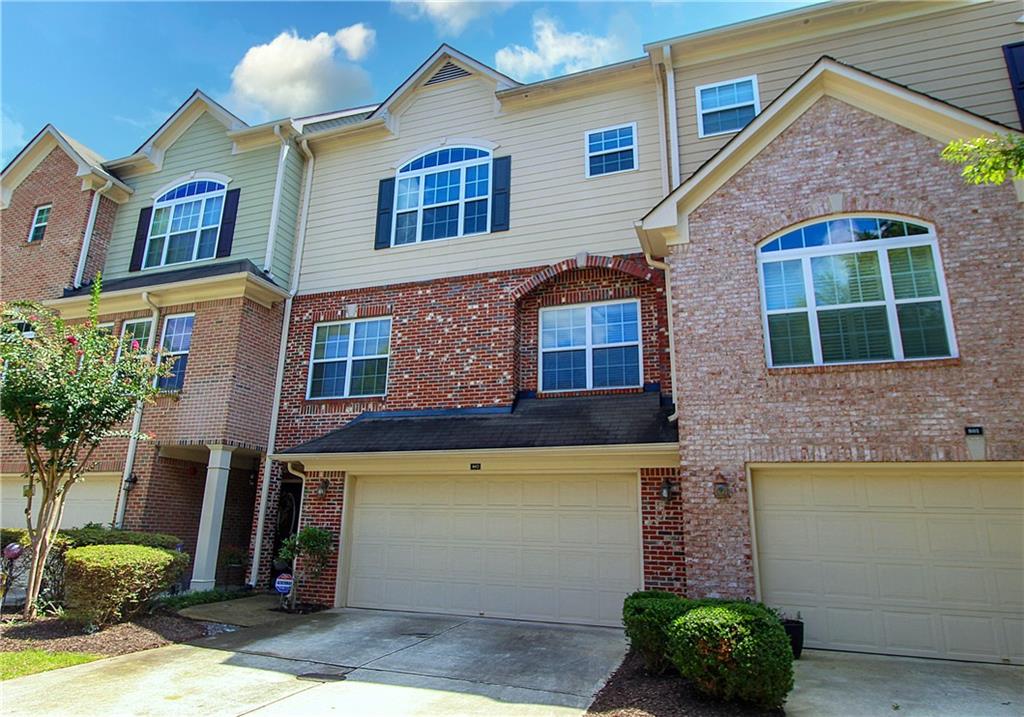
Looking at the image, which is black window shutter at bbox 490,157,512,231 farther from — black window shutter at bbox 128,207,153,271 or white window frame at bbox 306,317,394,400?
black window shutter at bbox 128,207,153,271

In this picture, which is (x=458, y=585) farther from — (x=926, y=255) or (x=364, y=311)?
(x=926, y=255)

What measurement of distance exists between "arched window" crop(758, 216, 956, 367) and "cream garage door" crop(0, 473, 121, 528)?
513 inches

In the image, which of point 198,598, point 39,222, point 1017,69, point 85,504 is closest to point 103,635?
point 198,598

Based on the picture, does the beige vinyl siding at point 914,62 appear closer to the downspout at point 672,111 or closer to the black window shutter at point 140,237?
the downspout at point 672,111

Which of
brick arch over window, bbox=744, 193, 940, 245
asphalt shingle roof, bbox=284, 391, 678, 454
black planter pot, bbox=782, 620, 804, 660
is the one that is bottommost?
black planter pot, bbox=782, 620, 804, 660

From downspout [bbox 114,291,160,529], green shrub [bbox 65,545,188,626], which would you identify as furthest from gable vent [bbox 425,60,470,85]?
green shrub [bbox 65,545,188,626]

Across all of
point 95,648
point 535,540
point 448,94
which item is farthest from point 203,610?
point 448,94

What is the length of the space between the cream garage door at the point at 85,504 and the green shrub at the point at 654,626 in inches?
443

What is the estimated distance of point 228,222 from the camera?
556 inches

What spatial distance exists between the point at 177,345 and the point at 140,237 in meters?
3.94

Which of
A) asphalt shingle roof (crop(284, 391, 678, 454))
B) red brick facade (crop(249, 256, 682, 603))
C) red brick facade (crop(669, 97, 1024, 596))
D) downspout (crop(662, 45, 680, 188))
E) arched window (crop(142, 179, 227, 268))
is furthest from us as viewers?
arched window (crop(142, 179, 227, 268))

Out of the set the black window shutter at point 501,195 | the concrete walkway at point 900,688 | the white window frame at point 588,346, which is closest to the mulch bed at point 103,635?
the white window frame at point 588,346

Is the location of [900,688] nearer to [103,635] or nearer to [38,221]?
[103,635]

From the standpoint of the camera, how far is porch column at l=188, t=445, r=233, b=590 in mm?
11258
